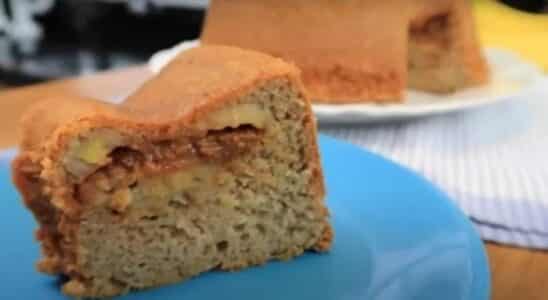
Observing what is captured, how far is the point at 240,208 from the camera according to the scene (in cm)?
100

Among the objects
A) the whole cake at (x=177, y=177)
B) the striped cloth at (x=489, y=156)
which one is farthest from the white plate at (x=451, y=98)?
the whole cake at (x=177, y=177)

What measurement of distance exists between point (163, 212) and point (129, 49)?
1.44 m

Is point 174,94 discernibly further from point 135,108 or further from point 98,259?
point 98,259

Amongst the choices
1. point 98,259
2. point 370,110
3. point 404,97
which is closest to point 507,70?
point 404,97

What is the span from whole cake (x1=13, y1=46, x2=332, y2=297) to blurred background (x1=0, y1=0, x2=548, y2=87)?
1185 mm

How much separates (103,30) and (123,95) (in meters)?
0.95

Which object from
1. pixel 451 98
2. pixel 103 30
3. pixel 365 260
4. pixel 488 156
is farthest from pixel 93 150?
pixel 103 30

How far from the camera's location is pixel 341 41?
152cm

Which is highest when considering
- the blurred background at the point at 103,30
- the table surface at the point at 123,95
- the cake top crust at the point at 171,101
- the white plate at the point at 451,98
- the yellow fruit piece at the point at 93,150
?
the cake top crust at the point at 171,101

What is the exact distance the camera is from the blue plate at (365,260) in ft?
2.93

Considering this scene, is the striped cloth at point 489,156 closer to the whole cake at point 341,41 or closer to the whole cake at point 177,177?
the whole cake at point 341,41

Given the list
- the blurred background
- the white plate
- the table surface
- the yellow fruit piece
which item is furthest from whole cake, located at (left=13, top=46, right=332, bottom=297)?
the blurred background

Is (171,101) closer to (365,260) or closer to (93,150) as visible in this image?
(93,150)

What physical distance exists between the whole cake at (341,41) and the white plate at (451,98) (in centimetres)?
4
